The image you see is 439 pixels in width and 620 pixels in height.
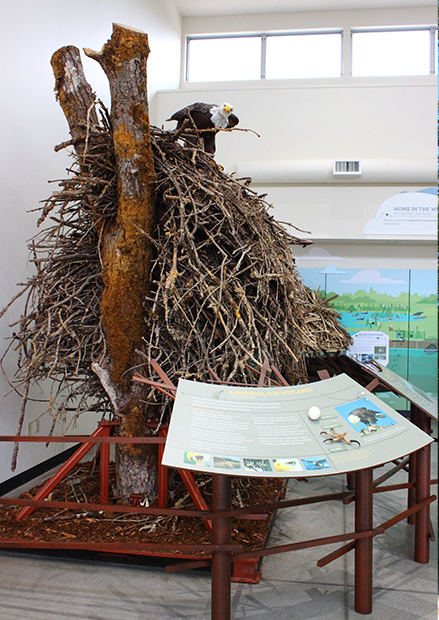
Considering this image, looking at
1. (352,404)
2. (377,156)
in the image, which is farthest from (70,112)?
(377,156)

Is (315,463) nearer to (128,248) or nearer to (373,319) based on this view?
(128,248)

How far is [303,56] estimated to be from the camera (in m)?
5.21

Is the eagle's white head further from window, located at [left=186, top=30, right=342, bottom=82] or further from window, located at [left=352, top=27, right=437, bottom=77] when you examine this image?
window, located at [left=352, top=27, right=437, bottom=77]

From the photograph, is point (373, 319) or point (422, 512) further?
point (373, 319)

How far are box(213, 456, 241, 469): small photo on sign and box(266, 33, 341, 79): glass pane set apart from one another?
5051mm

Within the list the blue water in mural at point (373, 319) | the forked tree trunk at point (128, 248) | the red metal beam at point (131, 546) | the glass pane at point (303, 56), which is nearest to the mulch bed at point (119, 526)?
the forked tree trunk at point (128, 248)

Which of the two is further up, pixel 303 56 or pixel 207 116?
pixel 303 56

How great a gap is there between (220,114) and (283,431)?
153cm

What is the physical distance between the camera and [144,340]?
198cm

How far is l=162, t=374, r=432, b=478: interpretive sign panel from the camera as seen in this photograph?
1096mm

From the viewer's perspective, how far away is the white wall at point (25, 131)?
97.3 inches

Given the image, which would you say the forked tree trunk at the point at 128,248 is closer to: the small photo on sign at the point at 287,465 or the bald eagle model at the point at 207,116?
the bald eagle model at the point at 207,116

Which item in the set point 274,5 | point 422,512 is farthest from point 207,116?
point 274,5

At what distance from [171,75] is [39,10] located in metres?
2.42
